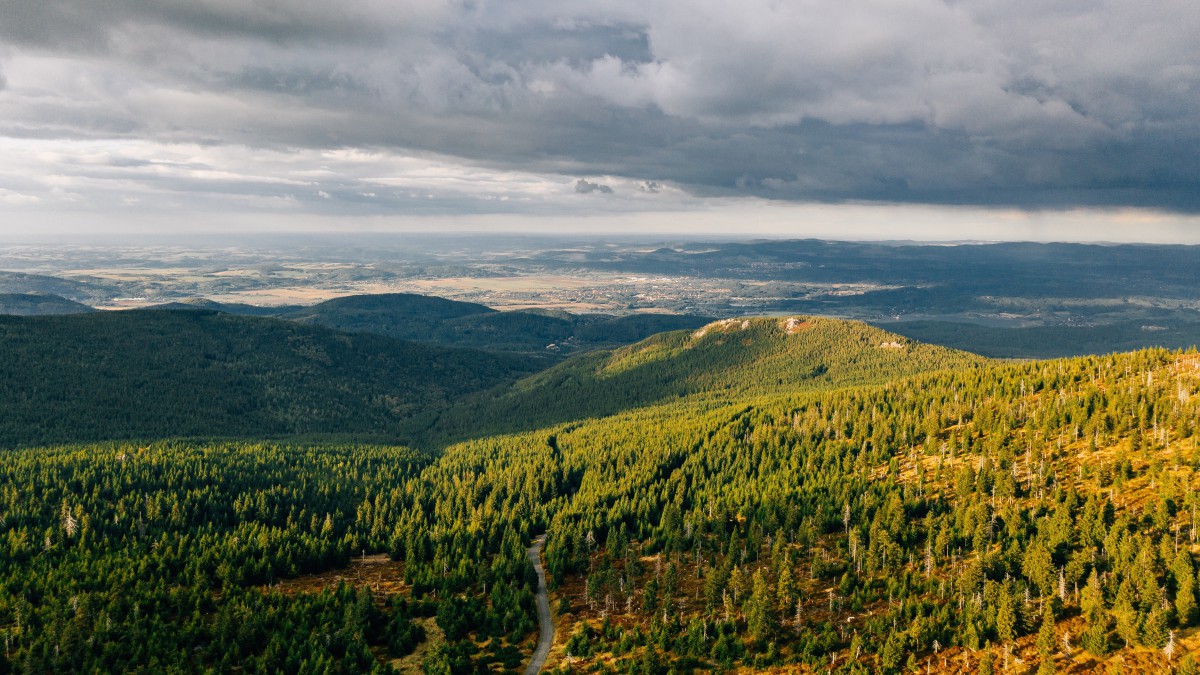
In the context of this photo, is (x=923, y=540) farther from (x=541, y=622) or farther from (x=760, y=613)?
(x=541, y=622)

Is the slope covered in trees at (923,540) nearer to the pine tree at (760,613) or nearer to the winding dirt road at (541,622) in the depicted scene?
the pine tree at (760,613)

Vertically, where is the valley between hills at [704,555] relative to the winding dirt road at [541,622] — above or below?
above

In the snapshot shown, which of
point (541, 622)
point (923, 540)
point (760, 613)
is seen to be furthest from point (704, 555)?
point (923, 540)

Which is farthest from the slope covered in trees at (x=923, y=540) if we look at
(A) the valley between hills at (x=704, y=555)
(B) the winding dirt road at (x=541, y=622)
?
(B) the winding dirt road at (x=541, y=622)

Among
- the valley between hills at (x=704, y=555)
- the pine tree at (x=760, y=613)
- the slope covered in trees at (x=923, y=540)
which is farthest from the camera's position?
the pine tree at (x=760, y=613)

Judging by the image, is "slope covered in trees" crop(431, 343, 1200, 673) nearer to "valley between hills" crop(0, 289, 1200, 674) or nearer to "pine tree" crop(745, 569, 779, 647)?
"pine tree" crop(745, 569, 779, 647)

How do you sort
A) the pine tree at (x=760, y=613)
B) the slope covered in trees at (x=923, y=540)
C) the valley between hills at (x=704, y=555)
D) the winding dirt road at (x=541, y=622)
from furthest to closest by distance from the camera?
the winding dirt road at (x=541, y=622)
the pine tree at (x=760, y=613)
the valley between hills at (x=704, y=555)
the slope covered in trees at (x=923, y=540)

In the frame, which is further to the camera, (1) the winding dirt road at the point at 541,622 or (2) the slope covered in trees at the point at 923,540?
(1) the winding dirt road at the point at 541,622

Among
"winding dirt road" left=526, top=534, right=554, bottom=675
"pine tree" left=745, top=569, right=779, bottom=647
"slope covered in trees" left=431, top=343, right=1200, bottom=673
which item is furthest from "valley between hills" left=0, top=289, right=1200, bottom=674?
"winding dirt road" left=526, top=534, right=554, bottom=675

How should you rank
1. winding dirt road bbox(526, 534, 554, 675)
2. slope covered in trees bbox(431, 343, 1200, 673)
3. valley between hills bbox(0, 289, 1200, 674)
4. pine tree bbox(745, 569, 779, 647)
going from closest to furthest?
slope covered in trees bbox(431, 343, 1200, 673)
valley between hills bbox(0, 289, 1200, 674)
pine tree bbox(745, 569, 779, 647)
winding dirt road bbox(526, 534, 554, 675)

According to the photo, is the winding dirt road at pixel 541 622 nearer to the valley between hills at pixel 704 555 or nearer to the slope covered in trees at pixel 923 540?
the valley between hills at pixel 704 555
